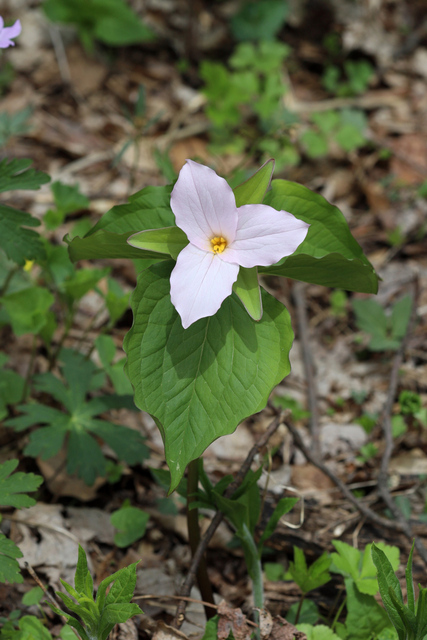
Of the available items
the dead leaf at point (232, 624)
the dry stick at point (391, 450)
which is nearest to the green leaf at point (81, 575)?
the dead leaf at point (232, 624)

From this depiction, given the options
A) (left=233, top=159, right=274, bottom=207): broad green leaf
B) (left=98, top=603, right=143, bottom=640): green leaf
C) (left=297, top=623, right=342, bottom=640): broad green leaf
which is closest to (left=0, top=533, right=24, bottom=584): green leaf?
(left=98, top=603, right=143, bottom=640): green leaf

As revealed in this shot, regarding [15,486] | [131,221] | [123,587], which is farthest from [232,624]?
[131,221]

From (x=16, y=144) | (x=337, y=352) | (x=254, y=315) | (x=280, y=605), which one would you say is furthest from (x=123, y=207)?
(x=16, y=144)

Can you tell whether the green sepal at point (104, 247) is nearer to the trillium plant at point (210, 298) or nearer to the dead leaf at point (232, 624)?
the trillium plant at point (210, 298)

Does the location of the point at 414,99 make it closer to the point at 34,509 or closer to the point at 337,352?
the point at 337,352

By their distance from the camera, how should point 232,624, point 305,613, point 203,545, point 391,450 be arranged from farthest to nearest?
point 391,450 < point 305,613 < point 203,545 < point 232,624

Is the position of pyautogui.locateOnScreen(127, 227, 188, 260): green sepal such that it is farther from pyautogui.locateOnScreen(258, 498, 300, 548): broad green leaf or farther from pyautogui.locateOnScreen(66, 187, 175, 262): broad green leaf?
pyautogui.locateOnScreen(258, 498, 300, 548): broad green leaf

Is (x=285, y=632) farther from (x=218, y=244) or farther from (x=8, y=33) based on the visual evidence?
(x=8, y=33)
